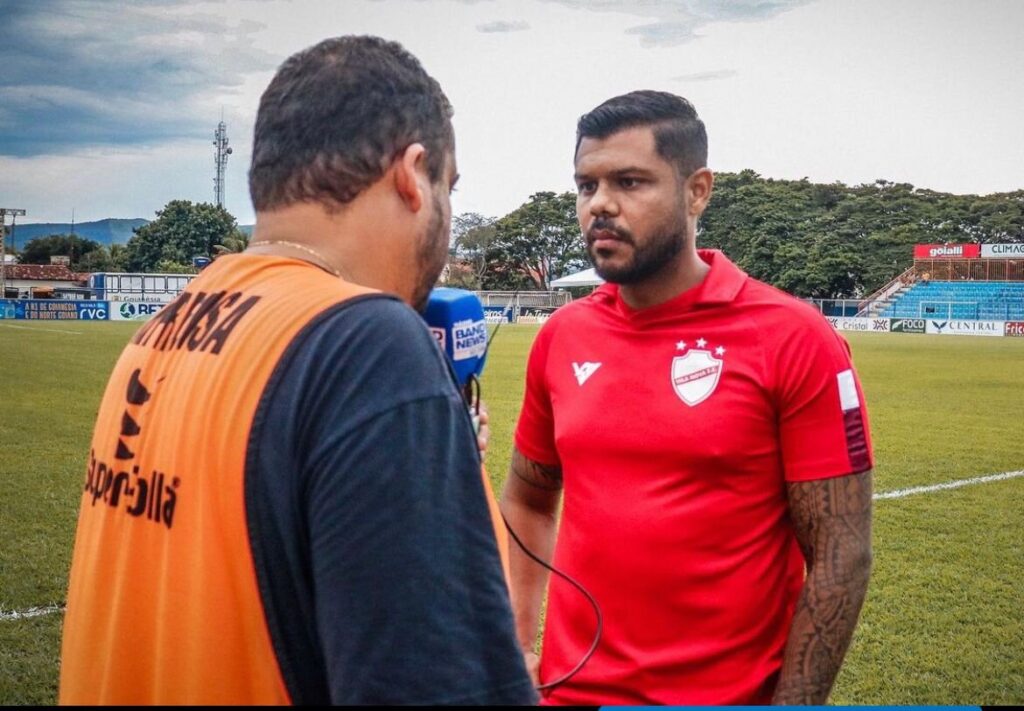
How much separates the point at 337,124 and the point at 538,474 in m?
1.64

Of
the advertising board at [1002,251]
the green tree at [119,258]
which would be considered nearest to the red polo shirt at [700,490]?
the advertising board at [1002,251]

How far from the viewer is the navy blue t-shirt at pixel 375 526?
111 centimetres

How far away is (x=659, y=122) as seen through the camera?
2.65 m

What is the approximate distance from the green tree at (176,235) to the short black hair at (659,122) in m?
82.9

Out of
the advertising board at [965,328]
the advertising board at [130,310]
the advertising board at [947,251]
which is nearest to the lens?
the advertising board at [130,310]

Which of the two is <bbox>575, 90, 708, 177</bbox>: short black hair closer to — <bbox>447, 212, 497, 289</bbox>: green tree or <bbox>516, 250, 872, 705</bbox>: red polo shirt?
<bbox>516, 250, 872, 705</bbox>: red polo shirt

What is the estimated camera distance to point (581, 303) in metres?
2.82

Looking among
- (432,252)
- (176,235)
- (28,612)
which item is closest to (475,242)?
(176,235)

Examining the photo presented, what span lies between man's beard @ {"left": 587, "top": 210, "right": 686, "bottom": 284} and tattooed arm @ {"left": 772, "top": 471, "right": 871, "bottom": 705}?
25.7 inches

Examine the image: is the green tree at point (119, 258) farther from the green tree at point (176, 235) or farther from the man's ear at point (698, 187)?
the man's ear at point (698, 187)

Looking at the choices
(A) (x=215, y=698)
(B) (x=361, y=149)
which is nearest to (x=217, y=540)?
(A) (x=215, y=698)

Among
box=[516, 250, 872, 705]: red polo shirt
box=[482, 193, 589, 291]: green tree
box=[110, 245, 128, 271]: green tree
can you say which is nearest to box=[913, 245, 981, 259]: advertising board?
box=[482, 193, 589, 291]: green tree

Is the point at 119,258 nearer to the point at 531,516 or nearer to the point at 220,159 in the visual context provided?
the point at 220,159

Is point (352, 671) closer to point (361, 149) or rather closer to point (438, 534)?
point (438, 534)
